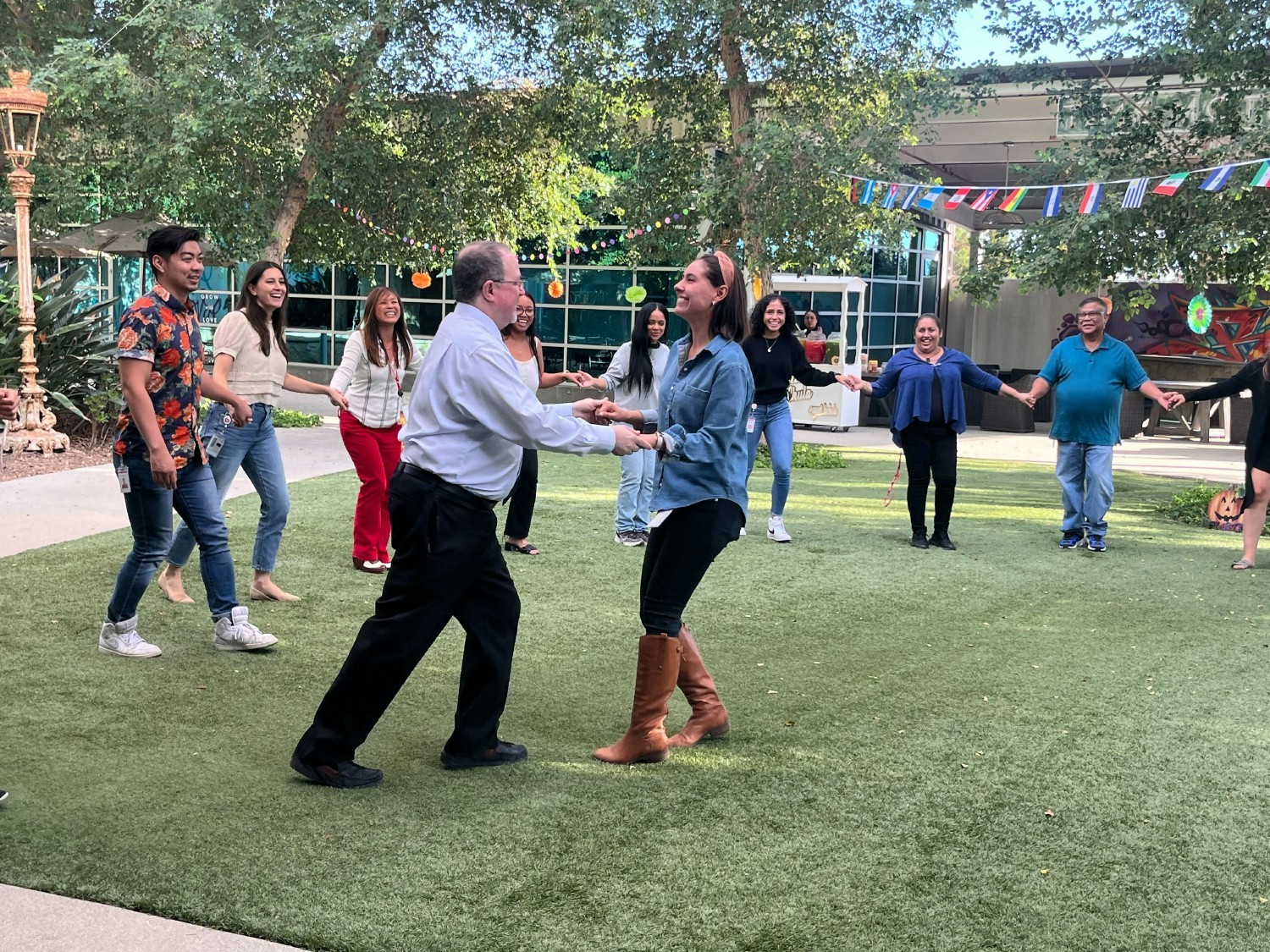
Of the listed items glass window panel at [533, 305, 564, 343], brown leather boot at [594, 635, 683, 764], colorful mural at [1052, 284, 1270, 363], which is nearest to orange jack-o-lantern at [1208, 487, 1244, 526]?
brown leather boot at [594, 635, 683, 764]

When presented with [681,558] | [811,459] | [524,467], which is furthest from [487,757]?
[811,459]

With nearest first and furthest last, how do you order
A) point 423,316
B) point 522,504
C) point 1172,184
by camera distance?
point 522,504 → point 1172,184 → point 423,316

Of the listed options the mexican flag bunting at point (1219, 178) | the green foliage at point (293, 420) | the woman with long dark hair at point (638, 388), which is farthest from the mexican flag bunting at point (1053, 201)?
the green foliage at point (293, 420)

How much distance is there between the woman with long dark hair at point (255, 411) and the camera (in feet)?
21.9

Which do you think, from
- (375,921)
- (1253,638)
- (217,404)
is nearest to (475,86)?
(217,404)

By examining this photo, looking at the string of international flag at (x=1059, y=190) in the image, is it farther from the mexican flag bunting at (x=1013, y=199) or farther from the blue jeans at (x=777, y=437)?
the blue jeans at (x=777, y=437)

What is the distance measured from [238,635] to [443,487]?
219 cm

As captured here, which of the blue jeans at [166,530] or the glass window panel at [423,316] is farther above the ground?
the glass window panel at [423,316]

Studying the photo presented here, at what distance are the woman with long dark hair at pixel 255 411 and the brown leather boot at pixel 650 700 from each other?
2.96 meters

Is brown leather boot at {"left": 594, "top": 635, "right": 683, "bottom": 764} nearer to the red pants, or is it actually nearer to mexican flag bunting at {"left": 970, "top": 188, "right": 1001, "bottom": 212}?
the red pants

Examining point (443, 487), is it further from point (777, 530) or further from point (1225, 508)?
point (1225, 508)

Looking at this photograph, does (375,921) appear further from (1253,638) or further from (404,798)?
(1253,638)

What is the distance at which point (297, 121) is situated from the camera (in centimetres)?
1680

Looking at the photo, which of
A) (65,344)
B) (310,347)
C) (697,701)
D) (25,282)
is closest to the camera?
(697,701)
